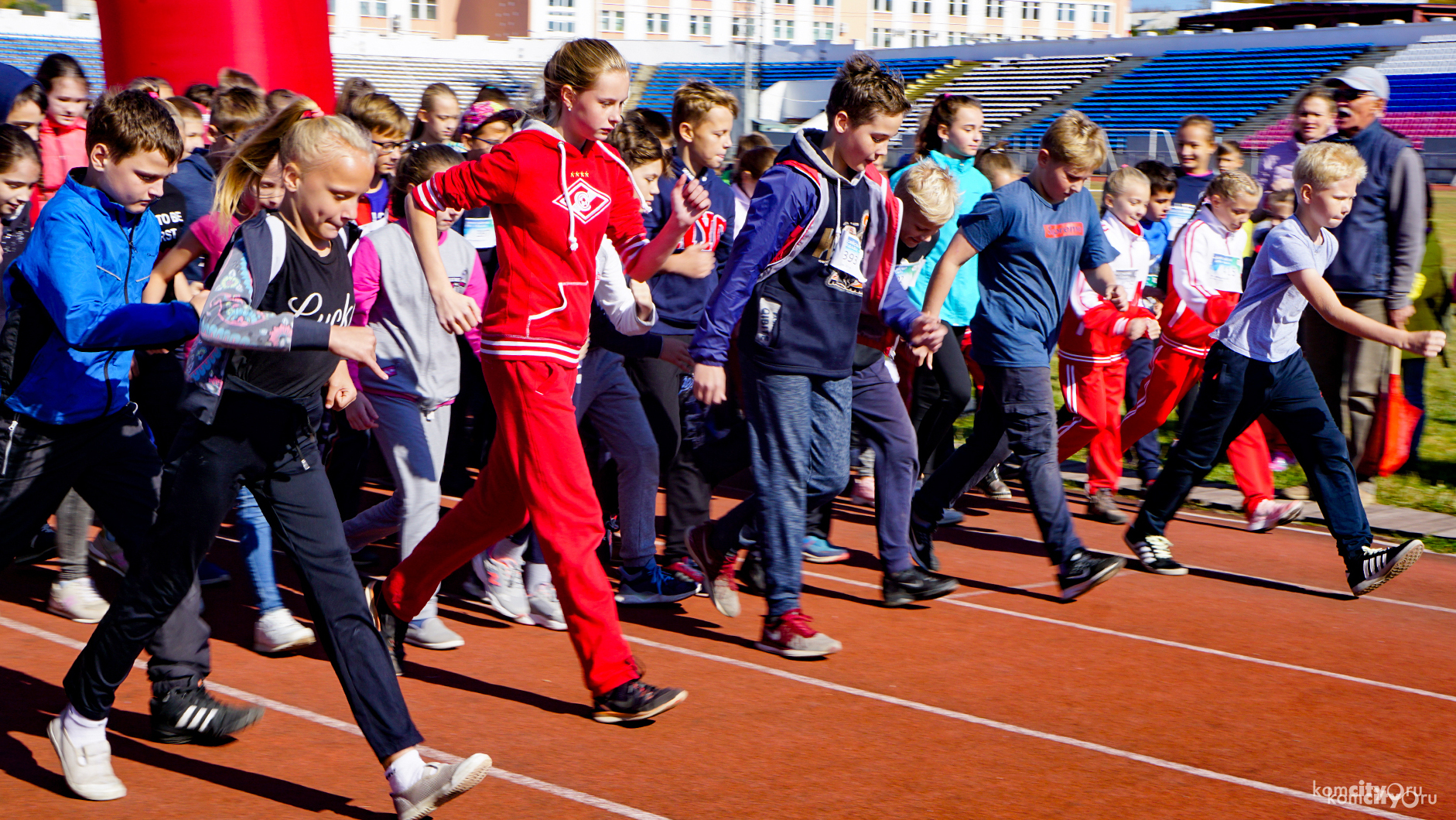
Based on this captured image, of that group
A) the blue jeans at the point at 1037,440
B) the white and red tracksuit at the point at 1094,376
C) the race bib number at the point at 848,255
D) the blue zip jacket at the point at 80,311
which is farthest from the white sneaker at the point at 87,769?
the white and red tracksuit at the point at 1094,376

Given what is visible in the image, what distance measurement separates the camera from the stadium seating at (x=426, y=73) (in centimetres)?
5231

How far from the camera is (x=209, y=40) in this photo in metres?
11.0

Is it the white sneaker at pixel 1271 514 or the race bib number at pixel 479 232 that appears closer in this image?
A: the race bib number at pixel 479 232

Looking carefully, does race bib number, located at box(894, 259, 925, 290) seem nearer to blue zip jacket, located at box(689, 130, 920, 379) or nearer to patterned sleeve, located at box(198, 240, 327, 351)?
blue zip jacket, located at box(689, 130, 920, 379)

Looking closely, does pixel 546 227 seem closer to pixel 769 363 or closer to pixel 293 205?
pixel 293 205

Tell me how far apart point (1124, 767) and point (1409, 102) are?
1678 inches

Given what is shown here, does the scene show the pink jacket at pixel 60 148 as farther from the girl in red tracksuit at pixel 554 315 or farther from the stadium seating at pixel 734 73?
the stadium seating at pixel 734 73

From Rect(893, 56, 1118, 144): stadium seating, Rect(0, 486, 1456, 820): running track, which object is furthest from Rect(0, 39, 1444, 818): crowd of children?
Rect(893, 56, 1118, 144): stadium seating

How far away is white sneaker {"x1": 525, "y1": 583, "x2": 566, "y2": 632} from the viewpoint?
569 centimetres

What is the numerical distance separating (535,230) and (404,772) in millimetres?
1732

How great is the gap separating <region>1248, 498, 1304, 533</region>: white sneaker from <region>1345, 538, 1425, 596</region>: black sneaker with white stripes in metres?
1.31

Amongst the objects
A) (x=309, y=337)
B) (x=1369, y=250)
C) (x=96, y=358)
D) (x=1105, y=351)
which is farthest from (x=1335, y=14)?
(x=309, y=337)

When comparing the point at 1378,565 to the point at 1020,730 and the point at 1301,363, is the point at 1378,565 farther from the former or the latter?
the point at 1020,730

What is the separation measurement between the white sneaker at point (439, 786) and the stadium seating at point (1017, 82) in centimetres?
4684
